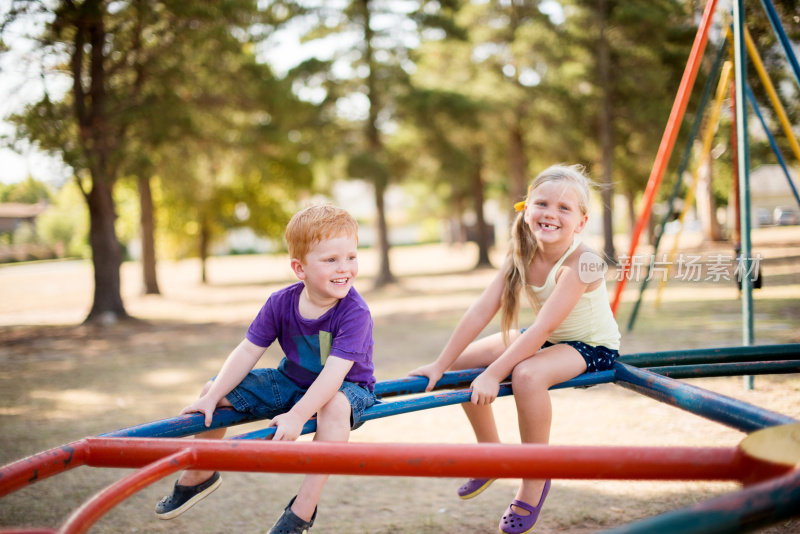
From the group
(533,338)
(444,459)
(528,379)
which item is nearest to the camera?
(444,459)

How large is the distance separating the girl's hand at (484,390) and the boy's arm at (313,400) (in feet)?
1.60

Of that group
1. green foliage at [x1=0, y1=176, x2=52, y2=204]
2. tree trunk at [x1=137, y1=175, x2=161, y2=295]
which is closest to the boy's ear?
green foliage at [x1=0, y1=176, x2=52, y2=204]

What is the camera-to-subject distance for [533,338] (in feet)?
7.92

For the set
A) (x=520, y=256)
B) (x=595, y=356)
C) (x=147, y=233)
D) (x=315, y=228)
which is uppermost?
(x=147, y=233)

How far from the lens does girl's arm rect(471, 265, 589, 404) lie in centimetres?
234

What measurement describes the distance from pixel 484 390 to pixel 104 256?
10.3 m

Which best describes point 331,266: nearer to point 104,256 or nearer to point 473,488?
point 473,488

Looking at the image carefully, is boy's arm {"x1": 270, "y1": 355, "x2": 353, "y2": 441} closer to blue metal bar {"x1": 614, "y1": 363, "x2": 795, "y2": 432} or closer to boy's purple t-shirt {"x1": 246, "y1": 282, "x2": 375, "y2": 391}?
boy's purple t-shirt {"x1": 246, "y1": 282, "x2": 375, "y2": 391}

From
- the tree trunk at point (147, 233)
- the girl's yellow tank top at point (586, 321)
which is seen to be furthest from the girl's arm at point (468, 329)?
the tree trunk at point (147, 233)

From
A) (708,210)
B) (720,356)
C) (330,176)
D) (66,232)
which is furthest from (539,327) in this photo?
(66,232)

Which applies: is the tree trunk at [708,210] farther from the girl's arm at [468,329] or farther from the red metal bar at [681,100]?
the girl's arm at [468,329]

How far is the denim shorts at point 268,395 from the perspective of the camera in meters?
2.27

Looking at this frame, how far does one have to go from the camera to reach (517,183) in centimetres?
1895

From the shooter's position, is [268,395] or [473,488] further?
[473,488]
